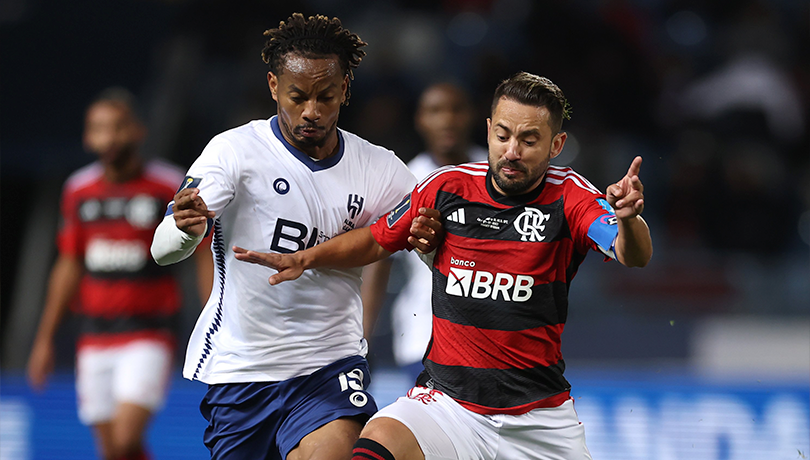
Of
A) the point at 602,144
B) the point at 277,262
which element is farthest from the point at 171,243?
the point at 602,144

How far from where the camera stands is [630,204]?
8.85 feet

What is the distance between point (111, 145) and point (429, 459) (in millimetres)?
3825

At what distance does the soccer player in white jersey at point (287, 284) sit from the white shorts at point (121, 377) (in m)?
2.24

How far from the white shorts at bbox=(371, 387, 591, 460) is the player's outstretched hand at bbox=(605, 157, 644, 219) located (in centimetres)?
80

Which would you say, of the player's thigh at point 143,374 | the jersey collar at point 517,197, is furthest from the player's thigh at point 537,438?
the player's thigh at point 143,374

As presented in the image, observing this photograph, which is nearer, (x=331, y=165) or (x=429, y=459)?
(x=429, y=459)

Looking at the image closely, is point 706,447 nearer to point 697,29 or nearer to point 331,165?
point 331,165

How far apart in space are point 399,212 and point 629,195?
3.02ft

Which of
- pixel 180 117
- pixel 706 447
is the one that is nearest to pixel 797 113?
pixel 706 447

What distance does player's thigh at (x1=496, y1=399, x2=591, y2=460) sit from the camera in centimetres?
307

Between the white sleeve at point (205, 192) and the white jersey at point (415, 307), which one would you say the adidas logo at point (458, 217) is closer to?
the white sleeve at point (205, 192)

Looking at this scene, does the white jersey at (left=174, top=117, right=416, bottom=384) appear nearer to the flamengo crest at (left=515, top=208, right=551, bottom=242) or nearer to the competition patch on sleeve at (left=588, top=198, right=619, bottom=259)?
the flamengo crest at (left=515, top=208, right=551, bottom=242)

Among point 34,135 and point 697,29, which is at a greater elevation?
point 697,29

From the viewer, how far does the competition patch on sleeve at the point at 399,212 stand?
3293mm
